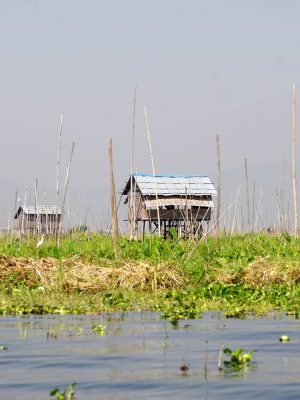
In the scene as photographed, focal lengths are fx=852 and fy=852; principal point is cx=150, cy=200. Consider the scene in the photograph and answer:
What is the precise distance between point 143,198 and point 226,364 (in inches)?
1053

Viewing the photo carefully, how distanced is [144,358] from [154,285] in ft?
20.1

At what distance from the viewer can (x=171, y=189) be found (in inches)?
1298

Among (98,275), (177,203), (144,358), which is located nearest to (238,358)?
(144,358)

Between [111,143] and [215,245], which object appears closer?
[111,143]

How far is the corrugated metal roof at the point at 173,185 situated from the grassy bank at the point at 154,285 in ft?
53.7

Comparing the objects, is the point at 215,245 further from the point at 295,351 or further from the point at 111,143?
the point at 295,351

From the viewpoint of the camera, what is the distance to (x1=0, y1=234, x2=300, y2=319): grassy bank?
1041 centimetres

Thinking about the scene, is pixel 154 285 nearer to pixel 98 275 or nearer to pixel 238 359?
pixel 98 275

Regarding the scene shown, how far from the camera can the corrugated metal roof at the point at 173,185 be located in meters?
32.2

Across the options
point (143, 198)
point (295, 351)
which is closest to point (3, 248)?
point (295, 351)

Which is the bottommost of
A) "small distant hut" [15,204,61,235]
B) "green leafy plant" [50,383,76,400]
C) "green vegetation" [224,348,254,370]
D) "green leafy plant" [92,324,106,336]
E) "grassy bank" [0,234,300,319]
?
"green leafy plant" [50,383,76,400]

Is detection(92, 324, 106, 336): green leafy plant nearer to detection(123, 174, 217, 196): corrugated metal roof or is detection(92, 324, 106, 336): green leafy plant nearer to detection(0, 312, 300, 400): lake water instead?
detection(0, 312, 300, 400): lake water

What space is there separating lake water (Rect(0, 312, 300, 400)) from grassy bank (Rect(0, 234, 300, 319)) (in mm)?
910

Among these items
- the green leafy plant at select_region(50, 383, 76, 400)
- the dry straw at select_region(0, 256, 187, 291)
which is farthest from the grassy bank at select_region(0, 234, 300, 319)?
the green leafy plant at select_region(50, 383, 76, 400)
